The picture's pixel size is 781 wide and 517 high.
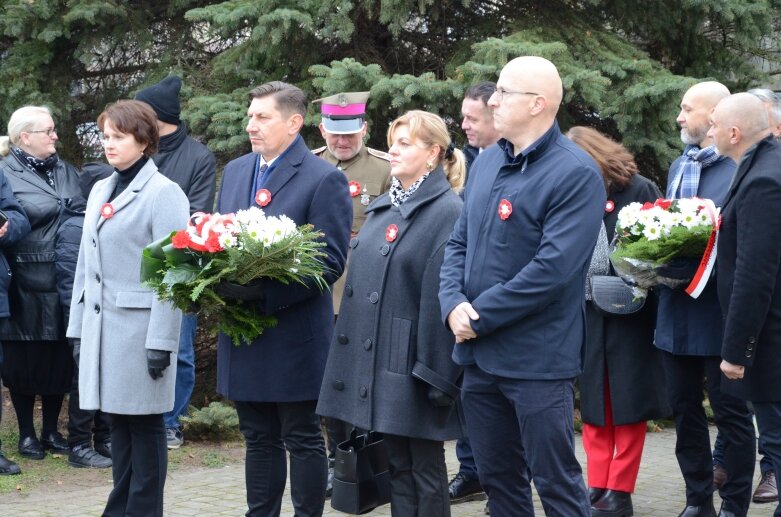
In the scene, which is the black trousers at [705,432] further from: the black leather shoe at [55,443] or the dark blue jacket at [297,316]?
the black leather shoe at [55,443]

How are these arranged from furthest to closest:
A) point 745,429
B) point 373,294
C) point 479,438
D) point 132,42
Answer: point 132,42, point 745,429, point 373,294, point 479,438

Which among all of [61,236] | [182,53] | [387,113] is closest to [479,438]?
[61,236]

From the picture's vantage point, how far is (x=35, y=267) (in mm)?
7613

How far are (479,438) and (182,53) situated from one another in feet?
20.2

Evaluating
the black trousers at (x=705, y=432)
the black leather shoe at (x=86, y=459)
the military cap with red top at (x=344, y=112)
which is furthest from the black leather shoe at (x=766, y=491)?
the black leather shoe at (x=86, y=459)

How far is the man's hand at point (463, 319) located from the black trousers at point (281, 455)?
3.76ft

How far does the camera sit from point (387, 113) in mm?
8742

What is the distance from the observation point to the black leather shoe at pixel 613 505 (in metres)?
6.14

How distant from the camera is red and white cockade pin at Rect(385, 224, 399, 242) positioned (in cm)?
506

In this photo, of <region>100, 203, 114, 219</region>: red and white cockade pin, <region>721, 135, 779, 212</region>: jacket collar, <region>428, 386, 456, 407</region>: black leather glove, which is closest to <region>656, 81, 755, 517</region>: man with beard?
<region>721, 135, 779, 212</region>: jacket collar

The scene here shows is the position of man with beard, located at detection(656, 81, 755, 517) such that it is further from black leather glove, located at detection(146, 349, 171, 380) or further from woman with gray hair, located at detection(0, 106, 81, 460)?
woman with gray hair, located at detection(0, 106, 81, 460)

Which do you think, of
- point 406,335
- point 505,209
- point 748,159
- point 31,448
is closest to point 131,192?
point 406,335

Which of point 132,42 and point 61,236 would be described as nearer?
point 61,236

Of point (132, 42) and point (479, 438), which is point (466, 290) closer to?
point (479, 438)
